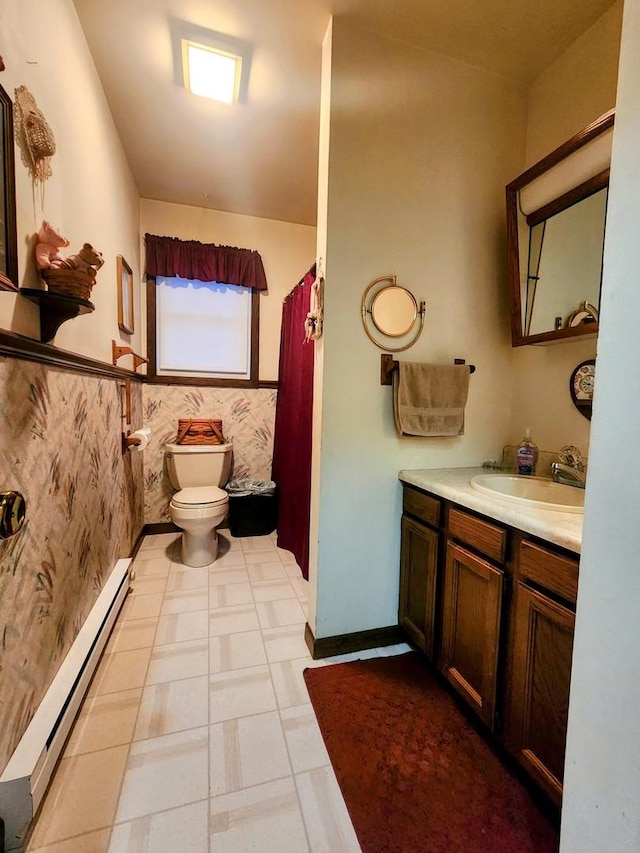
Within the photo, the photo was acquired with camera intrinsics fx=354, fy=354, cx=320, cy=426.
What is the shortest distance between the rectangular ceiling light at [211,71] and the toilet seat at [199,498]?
2.20 meters

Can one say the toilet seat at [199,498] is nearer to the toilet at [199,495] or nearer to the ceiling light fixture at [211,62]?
the toilet at [199,495]

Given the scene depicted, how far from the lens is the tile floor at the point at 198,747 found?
92 centimetres

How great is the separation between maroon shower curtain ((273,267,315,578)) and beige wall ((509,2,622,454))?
1143mm

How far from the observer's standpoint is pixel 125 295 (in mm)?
2201

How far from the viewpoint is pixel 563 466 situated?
1.43m

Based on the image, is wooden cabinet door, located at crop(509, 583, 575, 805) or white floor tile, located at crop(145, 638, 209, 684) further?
white floor tile, located at crop(145, 638, 209, 684)

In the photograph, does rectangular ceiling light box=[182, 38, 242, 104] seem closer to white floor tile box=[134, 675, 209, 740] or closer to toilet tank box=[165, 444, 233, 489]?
toilet tank box=[165, 444, 233, 489]

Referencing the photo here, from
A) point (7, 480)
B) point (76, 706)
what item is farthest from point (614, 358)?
point (76, 706)

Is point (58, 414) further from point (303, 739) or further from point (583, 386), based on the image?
point (583, 386)

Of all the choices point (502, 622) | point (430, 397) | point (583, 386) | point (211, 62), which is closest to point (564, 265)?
point (583, 386)

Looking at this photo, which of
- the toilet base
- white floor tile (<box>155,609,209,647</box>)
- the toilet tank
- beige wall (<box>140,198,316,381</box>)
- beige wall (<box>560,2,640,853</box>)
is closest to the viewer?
beige wall (<box>560,2,640,853</box>)

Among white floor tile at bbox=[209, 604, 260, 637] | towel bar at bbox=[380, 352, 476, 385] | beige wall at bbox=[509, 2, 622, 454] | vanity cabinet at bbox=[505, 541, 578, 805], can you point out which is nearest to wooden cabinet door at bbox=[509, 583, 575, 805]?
vanity cabinet at bbox=[505, 541, 578, 805]

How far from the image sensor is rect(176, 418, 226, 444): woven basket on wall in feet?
9.16

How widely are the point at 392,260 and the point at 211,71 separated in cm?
123
